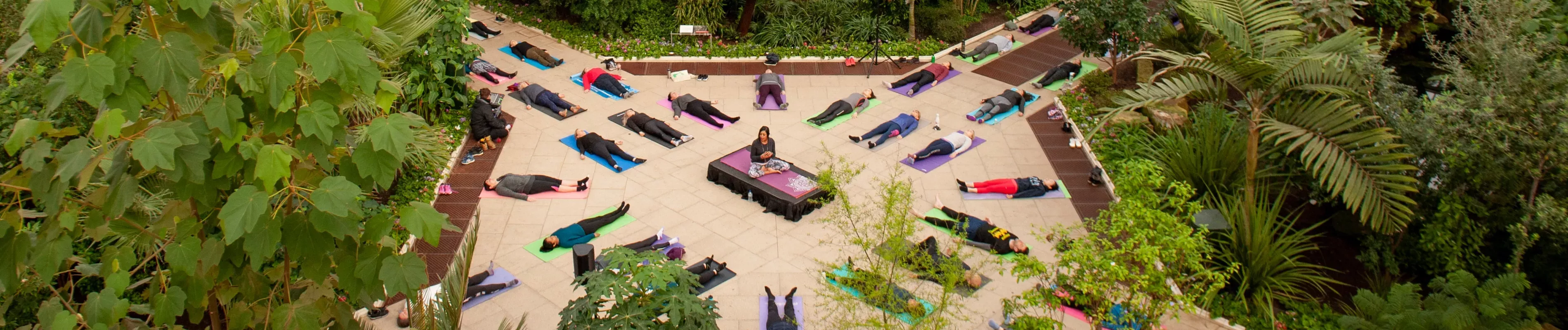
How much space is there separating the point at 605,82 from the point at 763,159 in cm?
385

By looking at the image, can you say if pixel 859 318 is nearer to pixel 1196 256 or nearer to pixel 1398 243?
pixel 1196 256

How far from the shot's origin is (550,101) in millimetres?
14156

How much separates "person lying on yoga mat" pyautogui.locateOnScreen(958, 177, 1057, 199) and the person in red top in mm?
5175

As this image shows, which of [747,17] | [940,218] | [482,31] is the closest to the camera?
[940,218]

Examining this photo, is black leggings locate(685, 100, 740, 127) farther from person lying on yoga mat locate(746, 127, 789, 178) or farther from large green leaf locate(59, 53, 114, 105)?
large green leaf locate(59, 53, 114, 105)

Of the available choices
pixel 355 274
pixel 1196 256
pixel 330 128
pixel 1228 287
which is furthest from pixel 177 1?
pixel 1228 287

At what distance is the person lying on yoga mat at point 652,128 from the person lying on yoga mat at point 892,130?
7.18ft

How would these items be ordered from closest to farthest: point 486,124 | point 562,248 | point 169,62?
point 169,62
point 562,248
point 486,124

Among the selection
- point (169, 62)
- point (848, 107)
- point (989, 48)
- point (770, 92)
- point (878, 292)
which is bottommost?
point (989, 48)

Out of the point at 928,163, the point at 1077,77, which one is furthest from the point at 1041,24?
the point at 928,163

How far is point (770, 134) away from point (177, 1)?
9924mm

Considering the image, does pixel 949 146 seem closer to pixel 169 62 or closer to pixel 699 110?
pixel 699 110

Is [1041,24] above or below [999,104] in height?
below

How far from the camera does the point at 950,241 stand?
36.3ft
